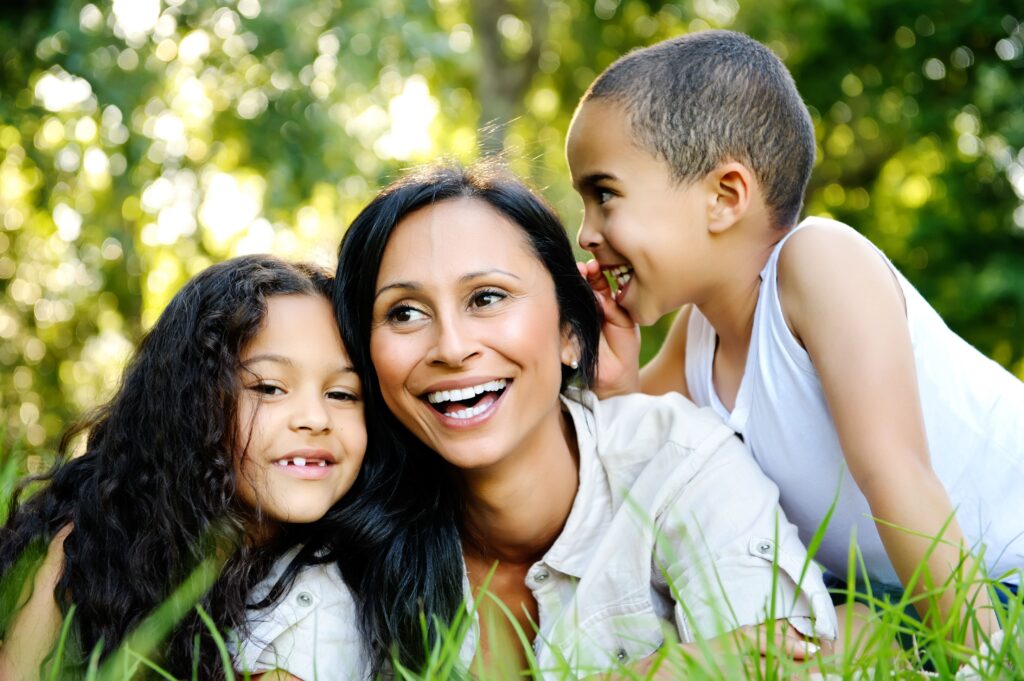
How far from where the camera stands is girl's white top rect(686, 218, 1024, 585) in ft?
9.14

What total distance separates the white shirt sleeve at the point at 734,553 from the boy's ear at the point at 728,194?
2.01 feet

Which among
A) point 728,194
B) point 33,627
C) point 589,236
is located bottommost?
point 33,627

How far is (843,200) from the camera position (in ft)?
44.5

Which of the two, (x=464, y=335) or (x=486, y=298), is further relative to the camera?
(x=486, y=298)

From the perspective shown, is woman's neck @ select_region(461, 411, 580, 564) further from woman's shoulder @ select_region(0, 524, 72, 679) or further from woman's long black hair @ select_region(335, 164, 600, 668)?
woman's shoulder @ select_region(0, 524, 72, 679)

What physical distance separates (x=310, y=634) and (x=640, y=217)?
1.34 m

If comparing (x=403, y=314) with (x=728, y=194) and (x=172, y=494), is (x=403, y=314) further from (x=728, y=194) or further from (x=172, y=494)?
(x=728, y=194)

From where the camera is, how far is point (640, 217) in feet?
9.50

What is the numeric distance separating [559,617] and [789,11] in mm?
10105

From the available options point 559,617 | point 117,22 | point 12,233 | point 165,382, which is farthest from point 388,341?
point 12,233

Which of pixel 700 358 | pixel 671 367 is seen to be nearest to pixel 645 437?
pixel 700 358

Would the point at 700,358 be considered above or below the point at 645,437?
above

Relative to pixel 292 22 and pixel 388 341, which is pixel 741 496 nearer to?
pixel 388 341

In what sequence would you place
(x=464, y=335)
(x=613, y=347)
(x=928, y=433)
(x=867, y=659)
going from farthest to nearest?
(x=613, y=347)
(x=928, y=433)
(x=464, y=335)
(x=867, y=659)
